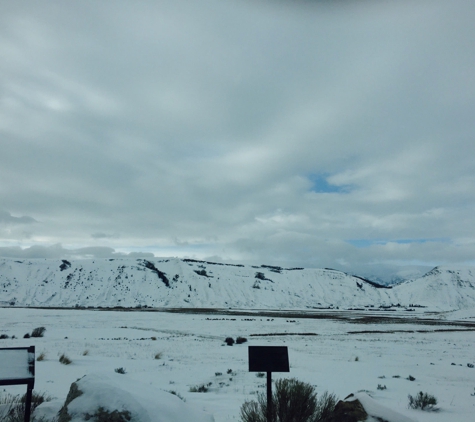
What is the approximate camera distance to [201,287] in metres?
119

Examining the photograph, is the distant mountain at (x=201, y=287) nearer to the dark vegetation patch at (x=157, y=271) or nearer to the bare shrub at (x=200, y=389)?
the dark vegetation patch at (x=157, y=271)

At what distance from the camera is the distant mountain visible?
106 meters

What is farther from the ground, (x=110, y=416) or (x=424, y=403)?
(x=110, y=416)

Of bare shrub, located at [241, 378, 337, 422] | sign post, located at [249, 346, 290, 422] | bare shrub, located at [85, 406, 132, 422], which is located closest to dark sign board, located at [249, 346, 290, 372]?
sign post, located at [249, 346, 290, 422]

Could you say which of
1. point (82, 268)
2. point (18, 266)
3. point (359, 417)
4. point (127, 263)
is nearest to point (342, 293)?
point (127, 263)

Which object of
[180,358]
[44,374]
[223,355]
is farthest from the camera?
[223,355]

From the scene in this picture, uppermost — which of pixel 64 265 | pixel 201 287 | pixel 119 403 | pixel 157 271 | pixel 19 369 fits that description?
pixel 64 265

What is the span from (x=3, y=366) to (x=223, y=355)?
1360cm

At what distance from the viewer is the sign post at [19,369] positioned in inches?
208

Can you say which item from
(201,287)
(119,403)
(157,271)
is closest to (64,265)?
(157,271)

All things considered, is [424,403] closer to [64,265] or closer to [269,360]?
[269,360]

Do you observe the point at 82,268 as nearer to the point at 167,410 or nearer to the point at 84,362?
the point at 84,362

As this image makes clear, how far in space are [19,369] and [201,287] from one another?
381ft

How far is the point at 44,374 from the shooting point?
11781 millimetres
